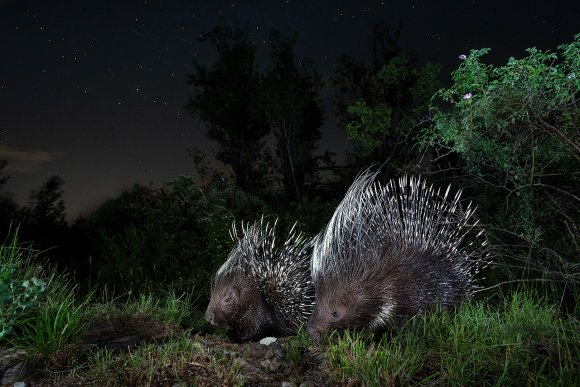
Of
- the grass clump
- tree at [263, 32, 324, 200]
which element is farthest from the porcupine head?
tree at [263, 32, 324, 200]

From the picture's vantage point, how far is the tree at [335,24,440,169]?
1130 cm

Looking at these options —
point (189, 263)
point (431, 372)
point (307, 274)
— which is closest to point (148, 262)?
point (189, 263)

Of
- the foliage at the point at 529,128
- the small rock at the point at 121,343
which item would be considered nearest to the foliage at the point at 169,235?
the small rock at the point at 121,343

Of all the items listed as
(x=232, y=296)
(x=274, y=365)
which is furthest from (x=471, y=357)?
(x=232, y=296)

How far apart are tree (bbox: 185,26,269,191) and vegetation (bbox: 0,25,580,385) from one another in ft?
3.62

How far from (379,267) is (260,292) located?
54.1 inches

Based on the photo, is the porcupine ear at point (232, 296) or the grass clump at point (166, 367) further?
→ the porcupine ear at point (232, 296)

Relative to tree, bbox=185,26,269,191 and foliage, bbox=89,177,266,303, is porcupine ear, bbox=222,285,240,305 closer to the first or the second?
foliage, bbox=89,177,266,303

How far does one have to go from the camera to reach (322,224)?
859cm

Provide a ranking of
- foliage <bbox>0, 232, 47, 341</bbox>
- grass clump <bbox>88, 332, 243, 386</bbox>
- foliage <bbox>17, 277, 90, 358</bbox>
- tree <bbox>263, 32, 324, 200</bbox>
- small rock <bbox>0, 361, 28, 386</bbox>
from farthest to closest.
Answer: tree <bbox>263, 32, 324, 200</bbox>, foliage <bbox>0, 232, 47, 341</bbox>, foliage <bbox>17, 277, 90, 358</bbox>, small rock <bbox>0, 361, 28, 386</bbox>, grass clump <bbox>88, 332, 243, 386</bbox>

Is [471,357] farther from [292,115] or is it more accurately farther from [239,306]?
[292,115]

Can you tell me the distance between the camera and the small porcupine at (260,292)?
17.6ft

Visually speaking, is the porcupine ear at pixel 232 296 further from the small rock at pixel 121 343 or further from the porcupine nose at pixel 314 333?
the porcupine nose at pixel 314 333

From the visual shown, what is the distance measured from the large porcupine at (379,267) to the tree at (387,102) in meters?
6.12
